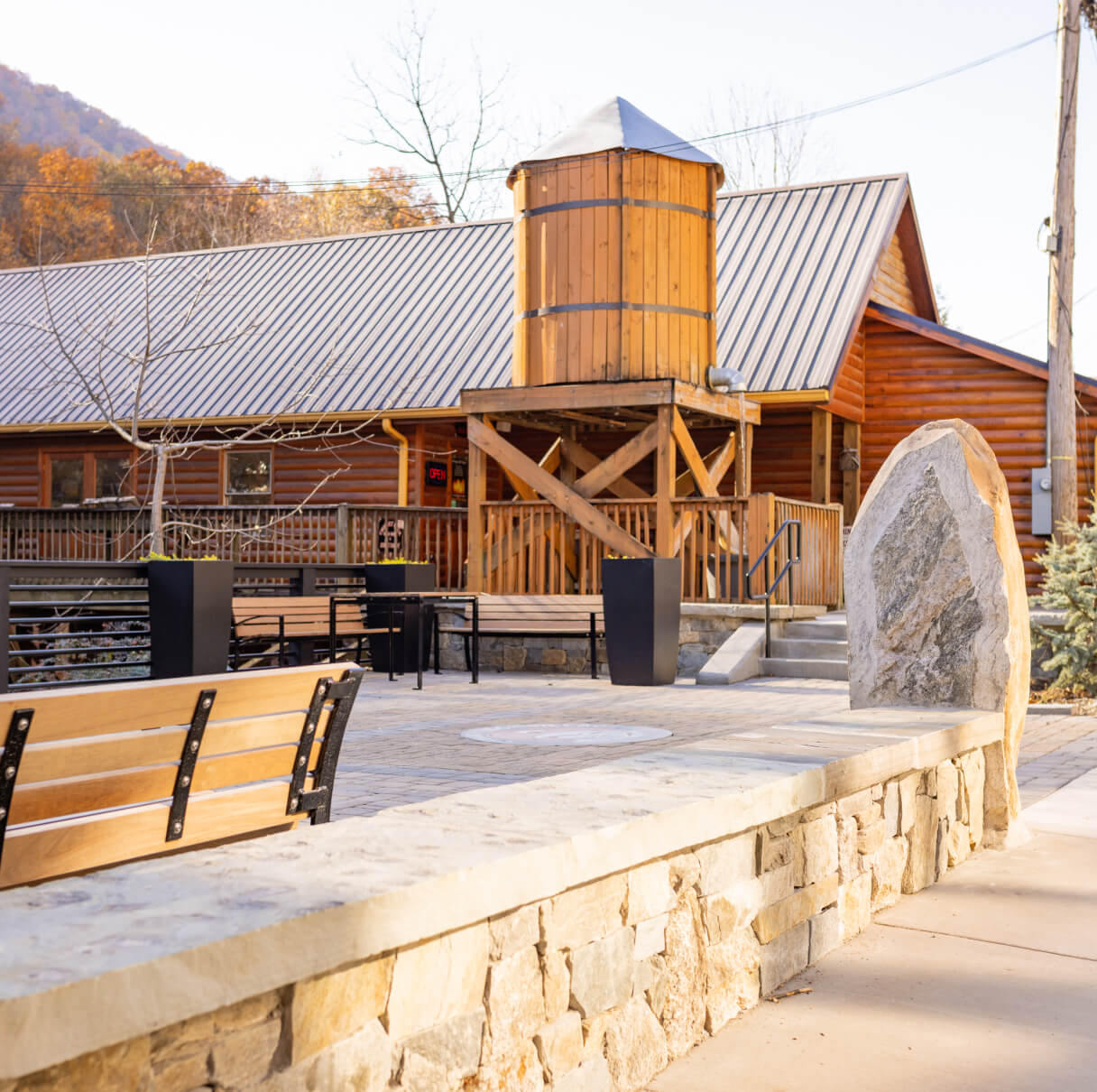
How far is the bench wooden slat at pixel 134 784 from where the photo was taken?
10.6ft

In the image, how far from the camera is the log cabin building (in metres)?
18.0

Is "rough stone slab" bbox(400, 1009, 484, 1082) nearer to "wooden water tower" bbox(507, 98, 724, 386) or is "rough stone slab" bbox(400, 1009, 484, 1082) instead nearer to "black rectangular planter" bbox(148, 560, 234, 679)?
"black rectangular planter" bbox(148, 560, 234, 679)

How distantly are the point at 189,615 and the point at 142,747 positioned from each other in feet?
26.6

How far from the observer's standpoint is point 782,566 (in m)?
14.8

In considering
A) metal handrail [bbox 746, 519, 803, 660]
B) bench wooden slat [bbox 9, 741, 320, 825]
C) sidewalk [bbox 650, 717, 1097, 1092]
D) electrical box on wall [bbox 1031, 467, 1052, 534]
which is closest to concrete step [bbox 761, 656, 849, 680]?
metal handrail [bbox 746, 519, 803, 660]

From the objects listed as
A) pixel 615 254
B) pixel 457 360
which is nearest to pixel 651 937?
pixel 615 254

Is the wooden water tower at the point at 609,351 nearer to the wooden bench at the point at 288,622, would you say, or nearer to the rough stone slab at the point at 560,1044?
the wooden bench at the point at 288,622

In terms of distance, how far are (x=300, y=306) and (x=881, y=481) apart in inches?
736

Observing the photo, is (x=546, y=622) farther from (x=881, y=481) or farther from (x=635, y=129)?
(x=881, y=481)

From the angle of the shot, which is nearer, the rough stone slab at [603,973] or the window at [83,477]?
the rough stone slab at [603,973]

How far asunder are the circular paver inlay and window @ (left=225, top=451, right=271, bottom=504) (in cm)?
1390

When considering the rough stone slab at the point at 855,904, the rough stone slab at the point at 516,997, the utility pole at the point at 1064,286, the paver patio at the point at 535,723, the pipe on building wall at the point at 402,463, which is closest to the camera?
the rough stone slab at the point at 516,997

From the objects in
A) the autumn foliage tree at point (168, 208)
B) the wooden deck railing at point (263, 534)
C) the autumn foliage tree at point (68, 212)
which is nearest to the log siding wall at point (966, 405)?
the wooden deck railing at point (263, 534)

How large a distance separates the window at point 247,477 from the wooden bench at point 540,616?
8723 mm
